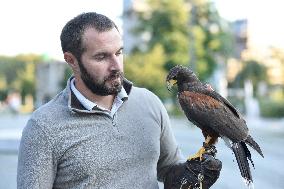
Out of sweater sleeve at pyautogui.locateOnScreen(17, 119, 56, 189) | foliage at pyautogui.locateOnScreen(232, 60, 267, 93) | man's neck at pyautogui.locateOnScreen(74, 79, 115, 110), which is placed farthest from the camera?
foliage at pyautogui.locateOnScreen(232, 60, 267, 93)

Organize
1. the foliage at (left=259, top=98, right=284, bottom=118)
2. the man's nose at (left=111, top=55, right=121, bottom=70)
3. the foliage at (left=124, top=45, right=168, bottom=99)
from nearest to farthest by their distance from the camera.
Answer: the man's nose at (left=111, top=55, right=121, bottom=70) → the foliage at (left=259, top=98, right=284, bottom=118) → the foliage at (left=124, top=45, right=168, bottom=99)

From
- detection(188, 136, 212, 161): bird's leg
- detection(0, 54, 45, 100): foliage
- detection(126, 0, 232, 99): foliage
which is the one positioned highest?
detection(188, 136, 212, 161): bird's leg

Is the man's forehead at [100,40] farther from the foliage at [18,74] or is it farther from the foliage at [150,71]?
the foliage at [18,74]

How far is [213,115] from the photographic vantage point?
10.2ft

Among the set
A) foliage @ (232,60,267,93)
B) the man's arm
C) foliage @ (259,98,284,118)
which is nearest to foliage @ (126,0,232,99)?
foliage @ (259,98,284,118)

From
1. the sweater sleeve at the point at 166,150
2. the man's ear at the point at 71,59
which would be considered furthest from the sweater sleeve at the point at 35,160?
the sweater sleeve at the point at 166,150

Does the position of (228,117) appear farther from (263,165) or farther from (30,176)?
(263,165)

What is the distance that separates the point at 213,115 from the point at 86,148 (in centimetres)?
72

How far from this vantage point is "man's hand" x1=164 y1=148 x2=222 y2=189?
2975mm

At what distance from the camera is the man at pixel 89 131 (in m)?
2.75

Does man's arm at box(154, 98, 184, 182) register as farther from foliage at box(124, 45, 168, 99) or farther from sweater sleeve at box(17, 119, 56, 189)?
foliage at box(124, 45, 168, 99)

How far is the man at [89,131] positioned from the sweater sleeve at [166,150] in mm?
179

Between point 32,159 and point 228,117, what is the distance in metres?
1.05

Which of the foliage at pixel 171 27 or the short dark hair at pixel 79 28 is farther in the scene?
the foliage at pixel 171 27
